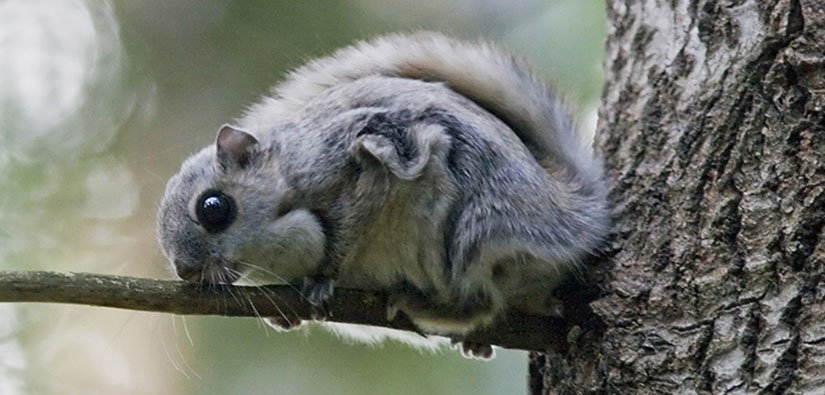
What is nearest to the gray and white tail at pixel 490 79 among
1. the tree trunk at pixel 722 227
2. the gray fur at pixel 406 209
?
the gray fur at pixel 406 209

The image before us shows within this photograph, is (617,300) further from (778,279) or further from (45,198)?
(45,198)

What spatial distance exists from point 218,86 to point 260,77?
0.60ft

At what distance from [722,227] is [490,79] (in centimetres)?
76

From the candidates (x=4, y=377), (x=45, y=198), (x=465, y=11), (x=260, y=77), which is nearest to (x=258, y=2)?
(x=260, y=77)

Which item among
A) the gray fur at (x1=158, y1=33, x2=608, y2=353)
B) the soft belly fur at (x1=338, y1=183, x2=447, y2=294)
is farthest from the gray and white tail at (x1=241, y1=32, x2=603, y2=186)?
the soft belly fur at (x1=338, y1=183, x2=447, y2=294)

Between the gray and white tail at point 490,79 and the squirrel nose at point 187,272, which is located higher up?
the gray and white tail at point 490,79

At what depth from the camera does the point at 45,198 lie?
427 centimetres

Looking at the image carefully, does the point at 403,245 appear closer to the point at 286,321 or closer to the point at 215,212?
the point at 286,321

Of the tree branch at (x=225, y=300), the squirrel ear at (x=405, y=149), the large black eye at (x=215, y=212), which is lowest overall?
the tree branch at (x=225, y=300)

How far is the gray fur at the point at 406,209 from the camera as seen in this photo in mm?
2309

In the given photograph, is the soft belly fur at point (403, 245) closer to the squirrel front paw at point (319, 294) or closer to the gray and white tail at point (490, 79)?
the squirrel front paw at point (319, 294)

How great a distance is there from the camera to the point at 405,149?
7.70 feet

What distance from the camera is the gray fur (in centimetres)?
231

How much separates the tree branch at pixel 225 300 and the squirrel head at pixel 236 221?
0.13 metres
